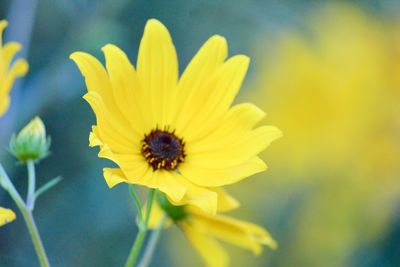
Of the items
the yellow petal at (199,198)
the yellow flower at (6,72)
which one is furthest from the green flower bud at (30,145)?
the yellow petal at (199,198)

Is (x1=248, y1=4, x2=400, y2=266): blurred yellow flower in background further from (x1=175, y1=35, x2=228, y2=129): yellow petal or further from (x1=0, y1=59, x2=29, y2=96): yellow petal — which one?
(x1=0, y1=59, x2=29, y2=96): yellow petal

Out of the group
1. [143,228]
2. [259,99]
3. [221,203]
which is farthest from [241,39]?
[143,228]

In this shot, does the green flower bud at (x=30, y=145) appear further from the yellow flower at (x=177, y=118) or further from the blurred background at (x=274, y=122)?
the blurred background at (x=274, y=122)

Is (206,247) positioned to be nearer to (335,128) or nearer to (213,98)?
(213,98)

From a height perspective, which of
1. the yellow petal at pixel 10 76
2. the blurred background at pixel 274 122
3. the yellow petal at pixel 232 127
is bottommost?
the blurred background at pixel 274 122

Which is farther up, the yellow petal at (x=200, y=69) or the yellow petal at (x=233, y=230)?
the yellow petal at (x=200, y=69)

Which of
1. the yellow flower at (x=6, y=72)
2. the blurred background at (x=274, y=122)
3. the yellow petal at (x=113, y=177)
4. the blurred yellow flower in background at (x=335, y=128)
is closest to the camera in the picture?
the yellow petal at (x=113, y=177)

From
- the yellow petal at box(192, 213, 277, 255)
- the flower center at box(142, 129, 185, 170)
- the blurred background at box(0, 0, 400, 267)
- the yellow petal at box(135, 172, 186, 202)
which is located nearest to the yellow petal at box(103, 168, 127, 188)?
the yellow petal at box(135, 172, 186, 202)
